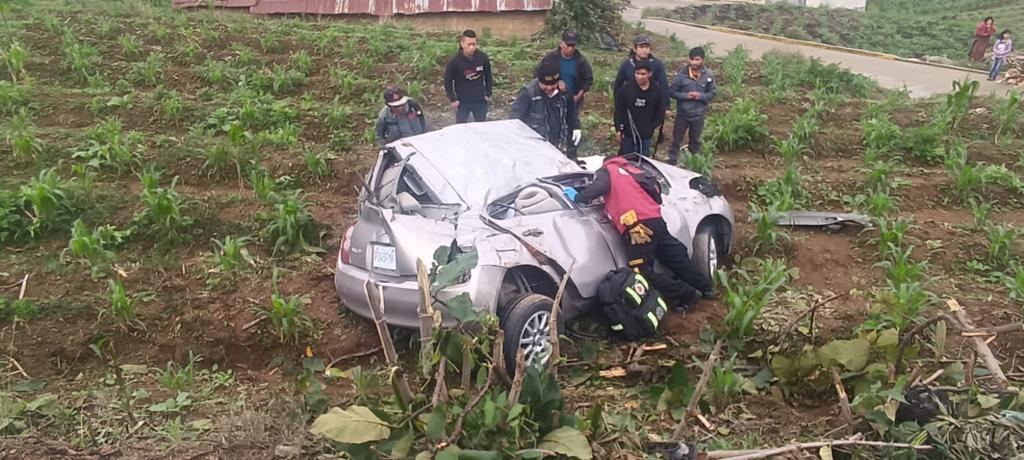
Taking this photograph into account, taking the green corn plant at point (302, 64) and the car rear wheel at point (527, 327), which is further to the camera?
the green corn plant at point (302, 64)

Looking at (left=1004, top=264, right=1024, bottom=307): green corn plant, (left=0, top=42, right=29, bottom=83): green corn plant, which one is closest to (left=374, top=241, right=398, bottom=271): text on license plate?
(left=1004, top=264, right=1024, bottom=307): green corn plant

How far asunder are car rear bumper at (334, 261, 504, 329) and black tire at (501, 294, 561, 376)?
5.0 inches

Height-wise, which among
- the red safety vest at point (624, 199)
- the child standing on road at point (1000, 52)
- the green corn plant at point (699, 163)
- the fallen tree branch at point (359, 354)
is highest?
the child standing on road at point (1000, 52)

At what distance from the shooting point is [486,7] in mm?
15344

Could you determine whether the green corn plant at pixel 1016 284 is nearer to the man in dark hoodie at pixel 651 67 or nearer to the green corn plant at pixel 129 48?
the man in dark hoodie at pixel 651 67

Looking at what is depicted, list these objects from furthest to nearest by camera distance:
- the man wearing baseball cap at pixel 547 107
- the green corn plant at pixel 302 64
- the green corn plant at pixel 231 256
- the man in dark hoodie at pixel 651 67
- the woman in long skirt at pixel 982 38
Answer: the woman in long skirt at pixel 982 38
the green corn plant at pixel 302 64
the man wearing baseball cap at pixel 547 107
the man in dark hoodie at pixel 651 67
the green corn plant at pixel 231 256

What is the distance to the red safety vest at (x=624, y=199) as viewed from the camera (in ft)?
16.5

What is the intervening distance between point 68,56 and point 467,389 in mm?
10593

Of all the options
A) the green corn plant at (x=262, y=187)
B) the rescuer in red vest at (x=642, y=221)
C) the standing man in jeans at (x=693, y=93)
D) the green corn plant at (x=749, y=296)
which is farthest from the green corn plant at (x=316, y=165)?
the green corn plant at (x=749, y=296)

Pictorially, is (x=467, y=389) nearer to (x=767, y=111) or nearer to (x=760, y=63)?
(x=767, y=111)

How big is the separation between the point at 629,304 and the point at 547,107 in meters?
3.25

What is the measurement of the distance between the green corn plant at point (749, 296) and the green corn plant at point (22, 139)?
270 inches

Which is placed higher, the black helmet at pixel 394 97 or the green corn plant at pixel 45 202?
the black helmet at pixel 394 97

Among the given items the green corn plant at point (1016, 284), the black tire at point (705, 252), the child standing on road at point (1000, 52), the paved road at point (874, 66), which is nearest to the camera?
the green corn plant at point (1016, 284)
